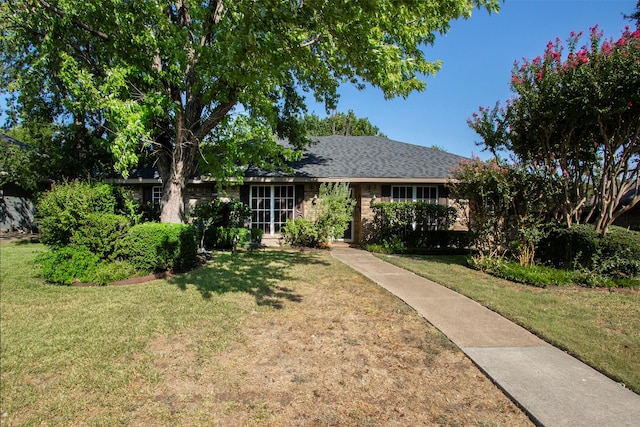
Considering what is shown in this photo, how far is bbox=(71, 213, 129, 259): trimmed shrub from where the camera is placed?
267 inches

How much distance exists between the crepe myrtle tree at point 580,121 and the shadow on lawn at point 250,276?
19.2 ft

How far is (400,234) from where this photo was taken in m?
12.6

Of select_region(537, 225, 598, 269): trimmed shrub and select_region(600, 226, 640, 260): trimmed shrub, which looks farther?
select_region(537, 225, 598, 269): trimmed shrub

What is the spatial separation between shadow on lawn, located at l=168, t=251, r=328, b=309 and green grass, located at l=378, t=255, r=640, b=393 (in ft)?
10.4

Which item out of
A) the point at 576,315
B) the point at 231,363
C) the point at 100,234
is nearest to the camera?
the point at 231,363

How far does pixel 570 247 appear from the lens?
7.69 meters

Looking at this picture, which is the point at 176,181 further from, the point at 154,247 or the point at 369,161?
the point at 369,161

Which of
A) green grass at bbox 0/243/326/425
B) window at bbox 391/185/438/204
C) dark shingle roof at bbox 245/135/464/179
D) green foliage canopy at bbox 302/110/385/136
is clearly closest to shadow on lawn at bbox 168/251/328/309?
green grass at bbox 0/243/326/425

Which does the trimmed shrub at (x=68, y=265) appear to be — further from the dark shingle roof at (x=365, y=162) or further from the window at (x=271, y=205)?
the window at (x=271, y=205)

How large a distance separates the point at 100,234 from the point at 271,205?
292 inches

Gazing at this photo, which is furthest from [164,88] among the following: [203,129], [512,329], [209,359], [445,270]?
[512,329]

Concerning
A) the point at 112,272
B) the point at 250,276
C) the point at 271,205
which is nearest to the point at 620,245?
the point at 250,276

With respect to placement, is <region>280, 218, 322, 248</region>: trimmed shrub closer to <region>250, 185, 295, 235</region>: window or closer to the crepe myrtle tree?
<region>250, 185, 295, 235</region>: window

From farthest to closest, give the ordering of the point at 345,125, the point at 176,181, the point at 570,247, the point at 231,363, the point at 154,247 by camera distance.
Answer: the point at 345,125 < the point at 176,181 < the point at 570,247 < the point at 154,247 < the point at 231,363
